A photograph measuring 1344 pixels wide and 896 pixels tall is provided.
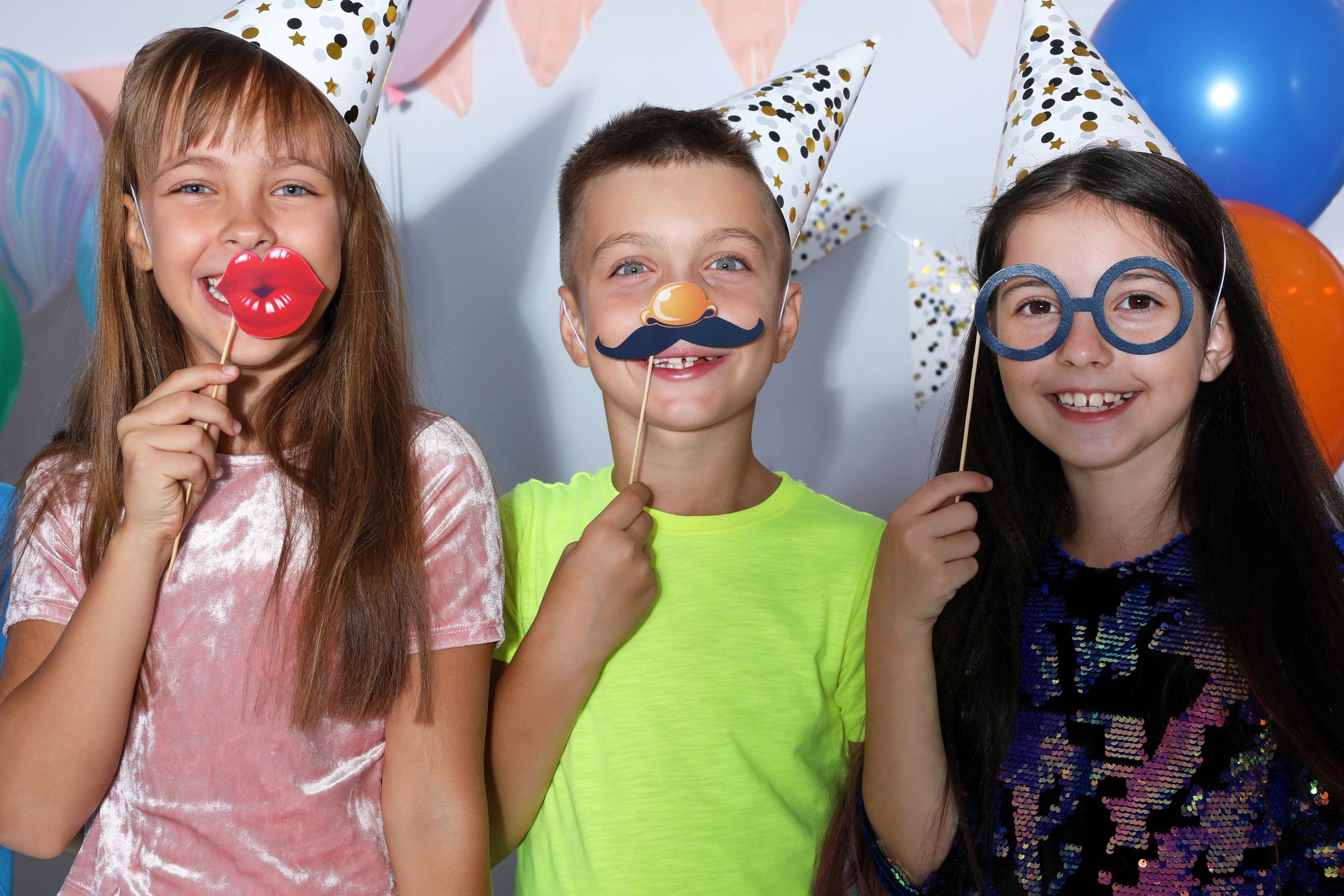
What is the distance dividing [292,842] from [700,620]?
52cm

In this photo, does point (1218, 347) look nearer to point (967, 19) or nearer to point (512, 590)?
point (512, 590)

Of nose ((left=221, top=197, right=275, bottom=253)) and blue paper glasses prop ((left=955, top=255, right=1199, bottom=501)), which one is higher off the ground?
nose ((left=221, top=197, right=275, bottom=253))

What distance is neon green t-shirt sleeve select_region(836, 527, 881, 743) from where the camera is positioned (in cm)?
147

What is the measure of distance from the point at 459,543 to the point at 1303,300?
136 centimetres

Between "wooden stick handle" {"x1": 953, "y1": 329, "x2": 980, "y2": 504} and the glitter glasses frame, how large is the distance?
0.06 m

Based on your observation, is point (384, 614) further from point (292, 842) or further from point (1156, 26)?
point (1156, 26)

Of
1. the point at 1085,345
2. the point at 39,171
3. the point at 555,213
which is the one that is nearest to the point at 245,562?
the point at 1085,345

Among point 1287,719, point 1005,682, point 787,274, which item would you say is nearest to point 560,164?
point 787,274

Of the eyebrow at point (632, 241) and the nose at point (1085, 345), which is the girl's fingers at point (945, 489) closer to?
the nose at point (1085, 345)

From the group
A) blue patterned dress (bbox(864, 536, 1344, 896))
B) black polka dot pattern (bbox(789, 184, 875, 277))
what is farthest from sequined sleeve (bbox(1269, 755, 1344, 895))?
black polka dot pattern (bbox(789, 184, 875, 277))

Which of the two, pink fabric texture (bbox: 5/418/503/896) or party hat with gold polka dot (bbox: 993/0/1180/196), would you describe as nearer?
pink fabric texture (bbox: 5/418/503/896)

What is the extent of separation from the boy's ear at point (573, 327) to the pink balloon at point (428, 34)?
43.3 inches

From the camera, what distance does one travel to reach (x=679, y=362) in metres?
1.46

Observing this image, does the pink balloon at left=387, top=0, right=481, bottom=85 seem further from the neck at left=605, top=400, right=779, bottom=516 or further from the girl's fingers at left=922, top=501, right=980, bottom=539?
the girl's fingers at left=922, top=501, right=980, bottom=539
